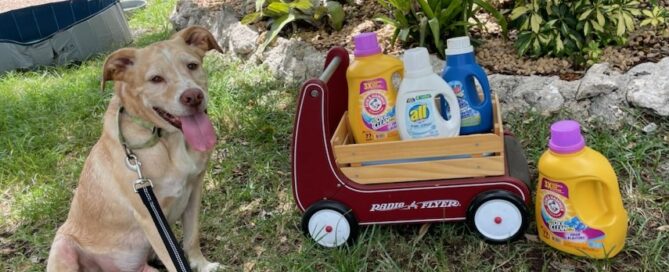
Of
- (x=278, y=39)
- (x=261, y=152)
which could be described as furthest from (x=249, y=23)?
→ (x=261, y=152)

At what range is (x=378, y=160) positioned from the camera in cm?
263

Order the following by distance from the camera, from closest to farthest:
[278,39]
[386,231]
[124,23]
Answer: [386,231], [278,39], [124,23]

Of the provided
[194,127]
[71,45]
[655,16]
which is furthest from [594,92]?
[71,45]

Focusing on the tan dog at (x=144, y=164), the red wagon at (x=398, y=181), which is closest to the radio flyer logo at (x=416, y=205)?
the red wagon at (x=398, y=181)

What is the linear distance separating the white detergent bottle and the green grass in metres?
0.52

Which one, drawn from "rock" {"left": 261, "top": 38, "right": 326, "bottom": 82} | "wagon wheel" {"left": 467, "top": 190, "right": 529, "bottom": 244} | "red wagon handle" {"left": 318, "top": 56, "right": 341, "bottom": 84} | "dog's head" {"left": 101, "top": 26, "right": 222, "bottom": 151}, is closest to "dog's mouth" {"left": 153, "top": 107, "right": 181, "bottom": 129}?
"dog's head" {"left": 101, "top": 26, "right": 222, "bottom": 151}

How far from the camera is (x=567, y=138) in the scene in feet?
7.77

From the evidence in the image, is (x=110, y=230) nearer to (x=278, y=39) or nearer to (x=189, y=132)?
(x=189, y=132)

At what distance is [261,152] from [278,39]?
1.56m

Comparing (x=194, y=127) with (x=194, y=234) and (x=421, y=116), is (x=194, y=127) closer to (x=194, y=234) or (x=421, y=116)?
(x=194, y=234)

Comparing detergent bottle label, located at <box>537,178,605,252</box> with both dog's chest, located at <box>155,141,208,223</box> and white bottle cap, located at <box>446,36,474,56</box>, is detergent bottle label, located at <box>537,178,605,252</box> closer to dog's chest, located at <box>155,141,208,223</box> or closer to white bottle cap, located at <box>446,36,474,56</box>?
white bottle cap, located at <box>446,36,474,56</box>

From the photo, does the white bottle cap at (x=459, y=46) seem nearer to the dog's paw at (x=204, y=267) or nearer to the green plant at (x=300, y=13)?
the dog's paw at (x=204, y=267)

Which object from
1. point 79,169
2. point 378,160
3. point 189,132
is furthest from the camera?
point 79,169

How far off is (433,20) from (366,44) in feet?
4.67
